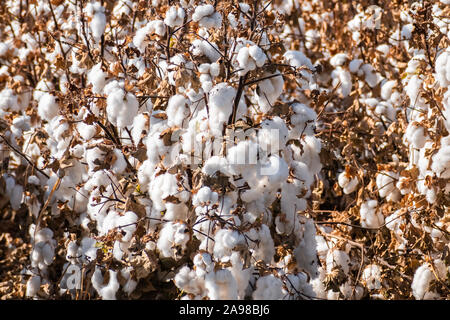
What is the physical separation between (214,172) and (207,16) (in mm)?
512

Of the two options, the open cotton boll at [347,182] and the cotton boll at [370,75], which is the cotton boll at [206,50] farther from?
the cotton boll at [370,75]

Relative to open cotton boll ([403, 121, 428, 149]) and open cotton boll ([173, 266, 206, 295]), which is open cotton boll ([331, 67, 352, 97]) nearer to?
open cotton boll ([403, 121, 428, 149])

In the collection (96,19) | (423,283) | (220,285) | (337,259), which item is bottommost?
(220,285)

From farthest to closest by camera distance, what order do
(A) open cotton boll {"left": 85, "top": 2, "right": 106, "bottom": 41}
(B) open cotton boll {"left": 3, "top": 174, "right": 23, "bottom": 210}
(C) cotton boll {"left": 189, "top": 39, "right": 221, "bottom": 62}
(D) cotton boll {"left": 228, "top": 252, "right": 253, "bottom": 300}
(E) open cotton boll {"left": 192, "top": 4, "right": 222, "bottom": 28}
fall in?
1. (B) open cotton boll {"left": 3, "top": 174, "right": 23, "bottom": 210}
2. (A) open cotton boll {"left": 85, "top": 2, "right": 106, "bottom": 41}
3. (C) cotton boll {"left": 189, "top": 39, "right": 221, "bottom": 62}
4. (E) open cotton boll {"left": 192, "top": 4, "right": 222, "bottom": 28}
5. (D) cotton boll {"left": 228, "top": 252, "right": 253, "bottom": 300}

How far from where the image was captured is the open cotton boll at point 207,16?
2.05 meters

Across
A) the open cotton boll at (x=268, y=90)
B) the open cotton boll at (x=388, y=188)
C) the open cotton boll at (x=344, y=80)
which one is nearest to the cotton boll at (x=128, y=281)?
the open cotton boll at (x=268, y=90)

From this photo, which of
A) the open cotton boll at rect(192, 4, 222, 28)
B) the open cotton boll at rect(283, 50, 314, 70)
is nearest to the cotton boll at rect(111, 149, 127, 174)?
the open cotton boll at rect(192, 4, 222, 28)

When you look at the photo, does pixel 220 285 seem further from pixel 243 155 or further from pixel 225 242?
pixel 243 155

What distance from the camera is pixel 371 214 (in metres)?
3.06

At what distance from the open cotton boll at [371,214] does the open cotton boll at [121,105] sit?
4.64 ft

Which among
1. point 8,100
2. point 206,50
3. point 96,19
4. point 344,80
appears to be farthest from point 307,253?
point 8,100

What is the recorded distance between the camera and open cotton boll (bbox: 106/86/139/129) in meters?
2.07
